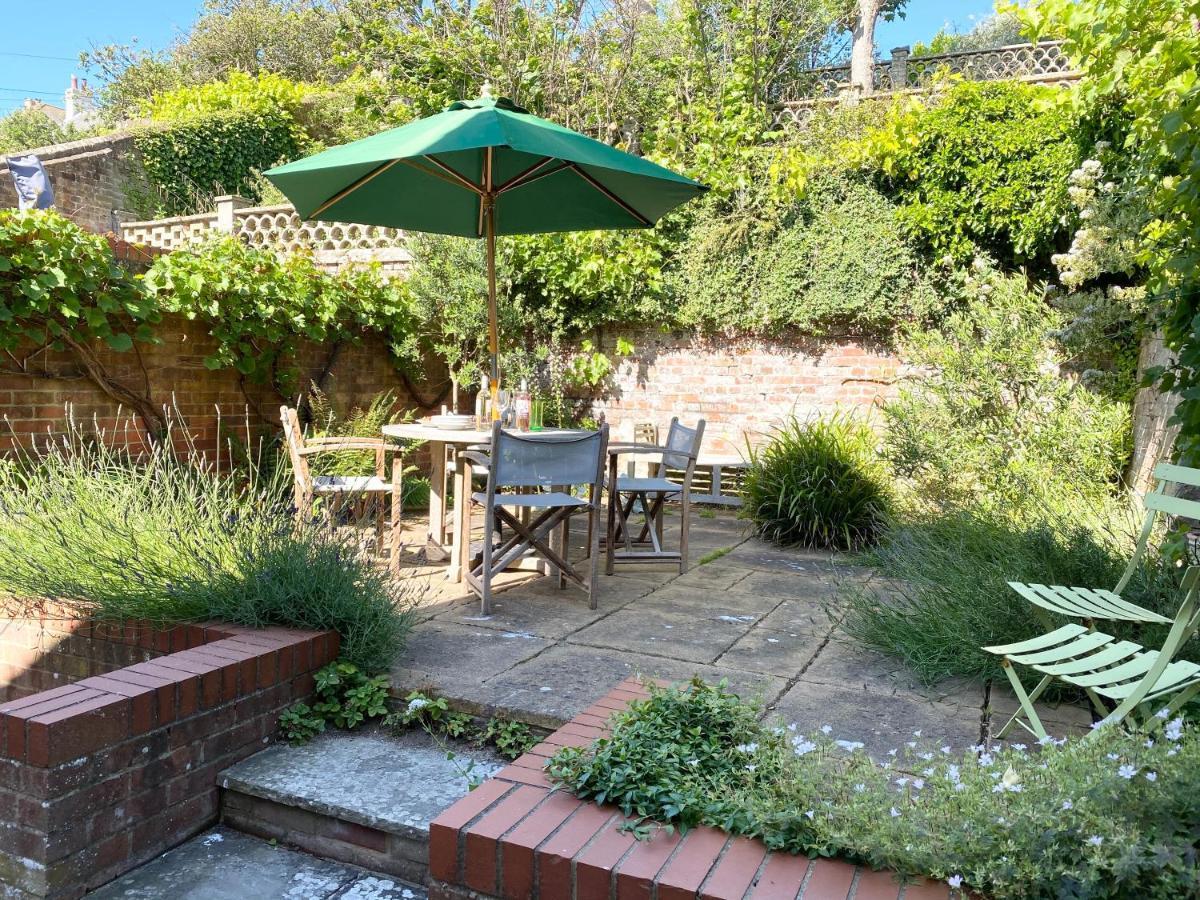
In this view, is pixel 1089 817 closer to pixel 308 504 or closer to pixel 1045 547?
pixel 1045 547

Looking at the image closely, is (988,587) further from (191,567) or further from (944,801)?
(191,567)

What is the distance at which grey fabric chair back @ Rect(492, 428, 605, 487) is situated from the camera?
384 centimetres

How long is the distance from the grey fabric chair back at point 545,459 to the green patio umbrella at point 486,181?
87 cm

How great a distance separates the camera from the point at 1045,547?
3.32 metres

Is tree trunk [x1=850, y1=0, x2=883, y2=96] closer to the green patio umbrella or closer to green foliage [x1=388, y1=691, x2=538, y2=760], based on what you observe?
the green patio umbrella

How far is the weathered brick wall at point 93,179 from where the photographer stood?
12.6m

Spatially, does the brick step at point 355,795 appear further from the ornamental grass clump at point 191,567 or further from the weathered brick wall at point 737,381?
the weathered brick wall at point 737,381

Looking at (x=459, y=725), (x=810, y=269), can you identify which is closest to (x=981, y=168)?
(x=810, y=269)

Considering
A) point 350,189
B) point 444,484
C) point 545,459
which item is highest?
point 350,189

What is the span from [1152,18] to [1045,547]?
2456 millimetres

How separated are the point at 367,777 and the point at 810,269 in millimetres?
6592

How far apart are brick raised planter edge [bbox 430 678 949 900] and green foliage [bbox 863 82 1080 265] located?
21.3 feet

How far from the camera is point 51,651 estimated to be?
324 centimetres

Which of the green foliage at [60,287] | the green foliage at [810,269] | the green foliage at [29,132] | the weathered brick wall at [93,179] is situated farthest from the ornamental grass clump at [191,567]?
the green foliage at [29,132]
